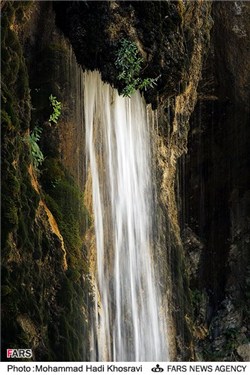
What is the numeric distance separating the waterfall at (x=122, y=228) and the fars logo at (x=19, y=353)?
Answer: 5.87ft

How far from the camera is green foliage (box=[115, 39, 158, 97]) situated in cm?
952

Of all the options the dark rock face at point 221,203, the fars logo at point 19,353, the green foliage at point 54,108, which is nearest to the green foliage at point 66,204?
the green foliage at point 54,108

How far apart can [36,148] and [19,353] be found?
102 inches

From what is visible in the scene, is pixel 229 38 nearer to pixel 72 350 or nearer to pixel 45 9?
pixel 45 9

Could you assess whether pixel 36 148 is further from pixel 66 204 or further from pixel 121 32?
pixel 121 32

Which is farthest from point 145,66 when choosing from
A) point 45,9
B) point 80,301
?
point 80,301

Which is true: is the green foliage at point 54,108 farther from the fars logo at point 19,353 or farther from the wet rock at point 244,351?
the wet rock at point 244,351

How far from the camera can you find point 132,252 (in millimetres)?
10625

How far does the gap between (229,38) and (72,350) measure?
365 inches

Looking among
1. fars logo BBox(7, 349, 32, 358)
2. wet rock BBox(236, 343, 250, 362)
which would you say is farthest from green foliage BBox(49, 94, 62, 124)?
wet rock BBox(236, 343, 250, 362)

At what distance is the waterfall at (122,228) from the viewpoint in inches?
380

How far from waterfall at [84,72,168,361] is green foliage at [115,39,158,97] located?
0.63ft

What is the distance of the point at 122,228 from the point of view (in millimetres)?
10258


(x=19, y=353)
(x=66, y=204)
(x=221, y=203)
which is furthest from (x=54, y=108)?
(x=221, y=203)
